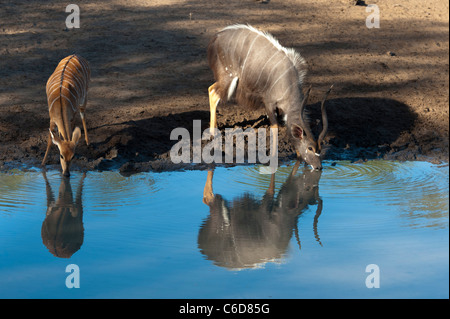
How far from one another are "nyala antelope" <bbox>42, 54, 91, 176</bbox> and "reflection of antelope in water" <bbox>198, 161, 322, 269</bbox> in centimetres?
148

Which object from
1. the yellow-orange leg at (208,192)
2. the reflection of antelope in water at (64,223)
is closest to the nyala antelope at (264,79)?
the yellow-orange leg at (208,192)

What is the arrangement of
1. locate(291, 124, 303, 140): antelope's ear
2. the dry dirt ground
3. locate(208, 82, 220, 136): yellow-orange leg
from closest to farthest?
Answer: locate(291, 124, 303, 140): antelope's ear, the dry dirt ground, locate(208, 82, 220, 136): yellow-orange leg

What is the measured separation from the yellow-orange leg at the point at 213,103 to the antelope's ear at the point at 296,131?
3.87 ft

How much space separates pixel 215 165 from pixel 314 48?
4.13 metres

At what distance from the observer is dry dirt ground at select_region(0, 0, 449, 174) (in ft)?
27.7

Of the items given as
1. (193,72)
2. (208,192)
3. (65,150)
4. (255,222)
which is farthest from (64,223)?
(193,72)

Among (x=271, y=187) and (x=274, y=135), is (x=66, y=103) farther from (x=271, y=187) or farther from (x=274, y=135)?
(x=274, y=135)

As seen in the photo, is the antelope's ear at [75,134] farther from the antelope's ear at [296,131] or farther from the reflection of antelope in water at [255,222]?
the antelope's ear at [296,131]

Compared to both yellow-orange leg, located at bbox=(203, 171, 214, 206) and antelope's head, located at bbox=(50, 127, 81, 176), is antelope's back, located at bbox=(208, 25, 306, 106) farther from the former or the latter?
antelope's head, located at bbox=(50, 127, 81, 176)

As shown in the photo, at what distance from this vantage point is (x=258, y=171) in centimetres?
772

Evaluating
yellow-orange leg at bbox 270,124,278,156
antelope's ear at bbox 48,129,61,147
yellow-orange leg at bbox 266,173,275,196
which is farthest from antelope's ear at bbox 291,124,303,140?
antelope's ear at bbox 48,129,61,147

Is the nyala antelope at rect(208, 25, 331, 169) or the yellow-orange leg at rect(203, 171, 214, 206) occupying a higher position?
the nyala antelope at rect(208, 25, 331, 169)

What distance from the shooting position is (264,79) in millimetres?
8125

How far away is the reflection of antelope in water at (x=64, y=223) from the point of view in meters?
5.63
